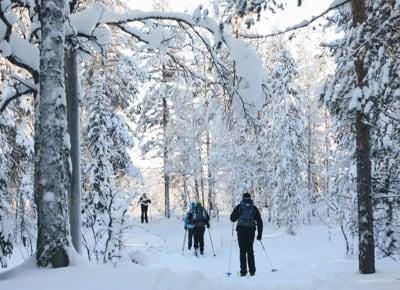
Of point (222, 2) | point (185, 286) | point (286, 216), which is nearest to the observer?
point (185, 286)

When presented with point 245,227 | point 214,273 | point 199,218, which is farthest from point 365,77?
point 199,218

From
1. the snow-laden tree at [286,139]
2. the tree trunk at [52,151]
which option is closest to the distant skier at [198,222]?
the tree trunk at [52,151]

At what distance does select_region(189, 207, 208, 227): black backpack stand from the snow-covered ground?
1.12 m

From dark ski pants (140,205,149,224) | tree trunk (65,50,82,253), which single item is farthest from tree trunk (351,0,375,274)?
dark ski pants (140,205,149,224)

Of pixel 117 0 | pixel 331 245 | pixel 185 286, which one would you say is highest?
pixel 117 0

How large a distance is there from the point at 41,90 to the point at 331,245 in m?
16.3

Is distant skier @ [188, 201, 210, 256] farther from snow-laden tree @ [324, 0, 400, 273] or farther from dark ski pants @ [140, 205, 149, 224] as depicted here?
dark ski pants @ [140, 205, 149, 224]

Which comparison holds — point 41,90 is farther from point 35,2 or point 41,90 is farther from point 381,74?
point 381,74

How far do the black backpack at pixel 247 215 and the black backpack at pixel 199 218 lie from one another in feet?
20.4

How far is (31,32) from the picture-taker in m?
8.55

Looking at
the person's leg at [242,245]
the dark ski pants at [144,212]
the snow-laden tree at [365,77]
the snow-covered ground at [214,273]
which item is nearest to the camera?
the snow-covered ground at [214,273]

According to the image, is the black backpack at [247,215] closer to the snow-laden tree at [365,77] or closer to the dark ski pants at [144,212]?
the snow-laden tree at [365,77]

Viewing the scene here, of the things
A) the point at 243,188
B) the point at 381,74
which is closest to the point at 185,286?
the point at 381,74

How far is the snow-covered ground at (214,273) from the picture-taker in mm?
6457
